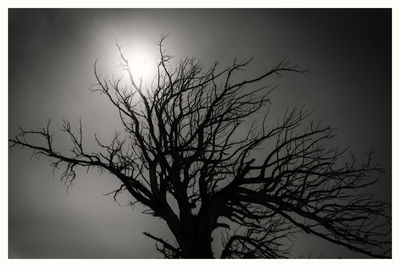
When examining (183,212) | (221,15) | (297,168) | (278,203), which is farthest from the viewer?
(221,15)

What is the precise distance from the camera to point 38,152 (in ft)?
16.0

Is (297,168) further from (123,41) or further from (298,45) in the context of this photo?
(123,41)

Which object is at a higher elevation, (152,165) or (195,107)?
(195,107)

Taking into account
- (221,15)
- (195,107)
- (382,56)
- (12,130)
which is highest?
(221,15)

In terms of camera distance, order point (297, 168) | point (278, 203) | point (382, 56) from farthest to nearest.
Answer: point (382, 56) < point (297, 168) < point (278, 203)

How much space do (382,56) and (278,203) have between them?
2900 mm

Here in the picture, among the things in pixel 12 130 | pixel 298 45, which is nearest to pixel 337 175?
pixel 298 45

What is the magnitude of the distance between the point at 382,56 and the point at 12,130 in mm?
5816

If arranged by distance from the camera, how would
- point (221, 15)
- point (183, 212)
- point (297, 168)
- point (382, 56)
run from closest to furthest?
point (297, 168), point (183, 212), point (382, 56), point (221, 15)

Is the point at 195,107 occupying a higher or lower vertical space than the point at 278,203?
higher

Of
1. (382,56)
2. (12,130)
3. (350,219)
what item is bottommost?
(350,219)

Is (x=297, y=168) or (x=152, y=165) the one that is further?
(x=152, y=165)
